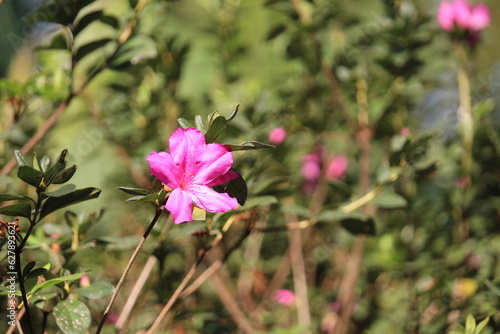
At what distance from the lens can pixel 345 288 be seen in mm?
1283

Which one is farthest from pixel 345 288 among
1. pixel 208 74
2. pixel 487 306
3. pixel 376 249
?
pixel 208 74

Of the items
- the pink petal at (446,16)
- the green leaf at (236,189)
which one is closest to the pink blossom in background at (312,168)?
the pink petal at (446,16)

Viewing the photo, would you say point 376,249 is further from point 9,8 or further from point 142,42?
point 9,8

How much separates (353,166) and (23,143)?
1133mm

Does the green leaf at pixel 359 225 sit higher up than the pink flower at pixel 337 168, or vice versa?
the green leaf at pixel 359 225

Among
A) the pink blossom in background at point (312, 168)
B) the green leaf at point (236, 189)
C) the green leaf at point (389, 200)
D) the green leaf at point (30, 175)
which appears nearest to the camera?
the green leaf at point (30, 175)

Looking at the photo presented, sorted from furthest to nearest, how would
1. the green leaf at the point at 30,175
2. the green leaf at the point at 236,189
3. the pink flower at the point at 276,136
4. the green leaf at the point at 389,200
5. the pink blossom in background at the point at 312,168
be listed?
1. the pink blossom in background at the point at 312,168
2. the pink flower at the point at 276,136
3. the green leaf at the point at 389,200
4. the green leaf at the point at 236,189
5. the green leaf at the point at 30,175

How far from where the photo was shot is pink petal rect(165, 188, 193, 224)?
0.61 m

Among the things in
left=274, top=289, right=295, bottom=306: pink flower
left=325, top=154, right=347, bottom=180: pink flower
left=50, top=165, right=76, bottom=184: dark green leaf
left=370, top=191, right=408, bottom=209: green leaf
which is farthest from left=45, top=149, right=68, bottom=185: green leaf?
left=325, top=154, right=347, bottom=180: pink flower

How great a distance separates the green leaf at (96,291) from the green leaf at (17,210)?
132 millimetres

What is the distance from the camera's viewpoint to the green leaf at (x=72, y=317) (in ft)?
2.08

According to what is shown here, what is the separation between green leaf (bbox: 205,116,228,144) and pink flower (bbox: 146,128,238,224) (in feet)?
0.04

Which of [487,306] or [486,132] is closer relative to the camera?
[487,306]

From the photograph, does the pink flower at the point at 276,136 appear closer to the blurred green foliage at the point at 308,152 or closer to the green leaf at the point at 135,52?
the blurred green foliage at the point at 308,152
